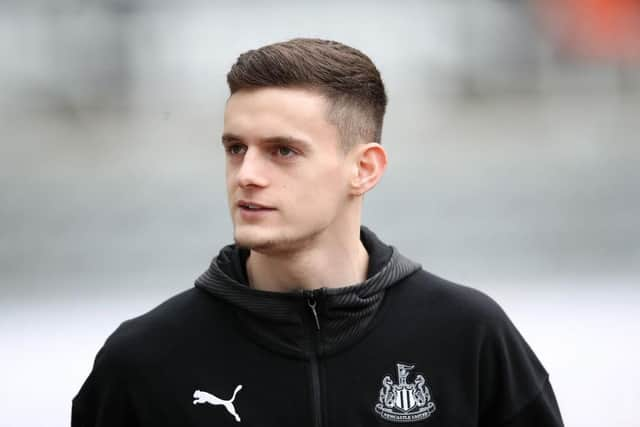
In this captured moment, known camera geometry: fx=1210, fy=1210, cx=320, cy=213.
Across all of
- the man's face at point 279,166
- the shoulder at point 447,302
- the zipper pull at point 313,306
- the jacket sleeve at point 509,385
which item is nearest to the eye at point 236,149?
the man's face at point 279,166

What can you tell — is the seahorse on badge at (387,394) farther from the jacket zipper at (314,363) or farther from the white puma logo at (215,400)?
the white puma logo at (215,400)

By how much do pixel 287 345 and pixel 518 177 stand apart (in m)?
1.58

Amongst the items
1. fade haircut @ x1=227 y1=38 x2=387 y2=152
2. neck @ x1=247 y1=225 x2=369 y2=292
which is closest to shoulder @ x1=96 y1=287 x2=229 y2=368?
neck @ x1=247 y1=225 x2=369 y2=292

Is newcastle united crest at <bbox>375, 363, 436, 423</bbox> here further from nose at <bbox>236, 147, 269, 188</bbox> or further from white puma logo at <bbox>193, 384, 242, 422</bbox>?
nose at <bbox>236, 147, 269, 188</bbox>

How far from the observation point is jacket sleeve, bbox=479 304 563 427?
255cm

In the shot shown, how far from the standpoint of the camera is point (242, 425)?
244 centimetres

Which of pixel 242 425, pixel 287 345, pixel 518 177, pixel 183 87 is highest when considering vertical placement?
pixel 183 87

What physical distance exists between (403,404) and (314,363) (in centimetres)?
20

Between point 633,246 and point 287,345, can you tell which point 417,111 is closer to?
point 633,246

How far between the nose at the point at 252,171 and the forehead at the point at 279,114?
41 millimetres

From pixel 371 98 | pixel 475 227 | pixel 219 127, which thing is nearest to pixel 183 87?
pixel 219 127

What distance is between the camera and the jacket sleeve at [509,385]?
255 cm

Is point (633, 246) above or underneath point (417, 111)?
underneath

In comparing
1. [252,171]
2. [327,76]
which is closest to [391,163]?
[327,76]
